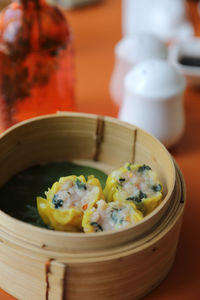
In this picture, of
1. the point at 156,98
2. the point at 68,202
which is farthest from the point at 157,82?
the point at 68,202

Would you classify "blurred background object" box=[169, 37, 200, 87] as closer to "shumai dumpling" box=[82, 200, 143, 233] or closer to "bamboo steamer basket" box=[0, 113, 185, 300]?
"bamboo steamer basket" box=[0, 113, 185, 300]

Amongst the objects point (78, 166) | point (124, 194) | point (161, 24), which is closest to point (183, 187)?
point (124, 194)

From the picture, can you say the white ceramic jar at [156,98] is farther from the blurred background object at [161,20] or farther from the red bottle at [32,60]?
the blurred background object at [161,20]

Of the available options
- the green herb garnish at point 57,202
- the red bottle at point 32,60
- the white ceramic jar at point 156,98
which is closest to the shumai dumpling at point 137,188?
Answer: the green herb garnish at point 57,202

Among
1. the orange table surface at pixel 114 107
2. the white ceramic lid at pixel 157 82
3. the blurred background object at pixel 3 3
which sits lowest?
the orange table surface at pixel 114 107

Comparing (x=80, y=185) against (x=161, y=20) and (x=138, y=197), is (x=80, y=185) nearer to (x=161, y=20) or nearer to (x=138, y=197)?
(x=138, y=197)

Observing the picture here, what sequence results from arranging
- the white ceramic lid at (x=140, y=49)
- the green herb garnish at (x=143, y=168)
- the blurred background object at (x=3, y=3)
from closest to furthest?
the green herb garnish at (x=143, y=168), the white ceramic lid at (x=140, y=49), the blurred background object at (x=3, y=3)
